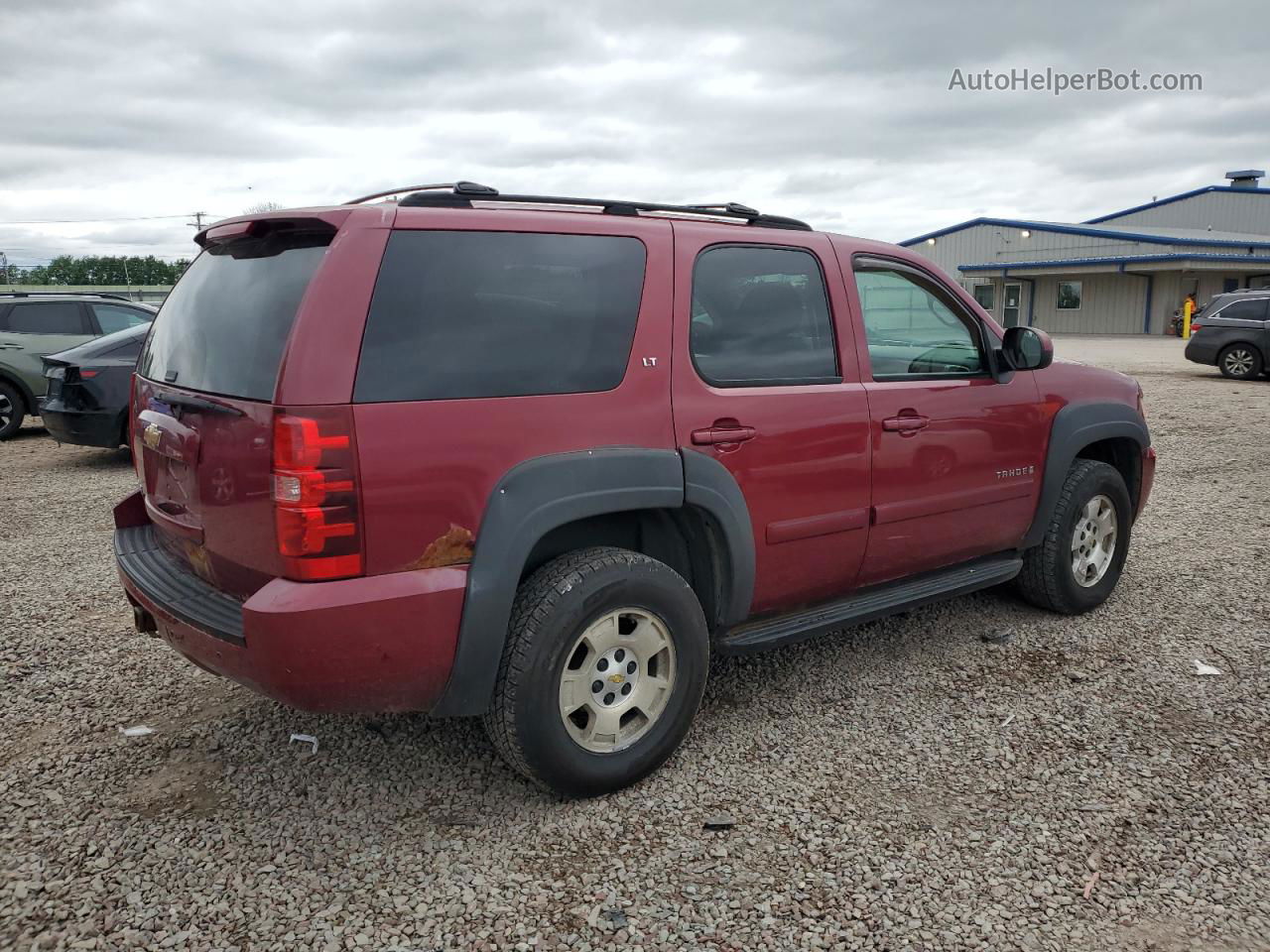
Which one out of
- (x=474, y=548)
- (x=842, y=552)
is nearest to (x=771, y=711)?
(x=842, y=552)

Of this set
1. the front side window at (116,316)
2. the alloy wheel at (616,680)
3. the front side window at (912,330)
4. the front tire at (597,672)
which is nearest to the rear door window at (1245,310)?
the front side window at (912,330)

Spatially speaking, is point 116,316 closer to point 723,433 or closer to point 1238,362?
point 723,433

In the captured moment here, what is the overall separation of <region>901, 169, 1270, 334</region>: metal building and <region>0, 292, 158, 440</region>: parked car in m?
28.3

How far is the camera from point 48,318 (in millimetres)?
11320

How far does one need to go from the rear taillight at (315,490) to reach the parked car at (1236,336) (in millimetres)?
19433

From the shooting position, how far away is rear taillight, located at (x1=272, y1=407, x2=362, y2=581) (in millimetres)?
2484

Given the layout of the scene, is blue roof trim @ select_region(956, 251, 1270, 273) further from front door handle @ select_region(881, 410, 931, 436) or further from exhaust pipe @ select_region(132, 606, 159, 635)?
exhaust pipe @ select_region(132, 606, 159, 635)

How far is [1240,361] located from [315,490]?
775 inches

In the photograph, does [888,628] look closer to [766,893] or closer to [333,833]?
[766,893]

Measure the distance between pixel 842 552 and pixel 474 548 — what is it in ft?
5.13

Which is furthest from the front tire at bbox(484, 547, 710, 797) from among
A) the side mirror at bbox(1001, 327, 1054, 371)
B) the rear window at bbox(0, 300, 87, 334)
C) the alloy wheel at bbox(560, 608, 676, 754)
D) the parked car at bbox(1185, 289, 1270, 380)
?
the parked car at bbox(1185, 289, 1270, 380)

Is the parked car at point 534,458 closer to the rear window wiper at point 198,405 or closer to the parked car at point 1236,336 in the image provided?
the rear window wiper at point 198,405

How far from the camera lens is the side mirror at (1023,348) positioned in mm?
4184

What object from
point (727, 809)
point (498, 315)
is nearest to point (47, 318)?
point (498, 315)
